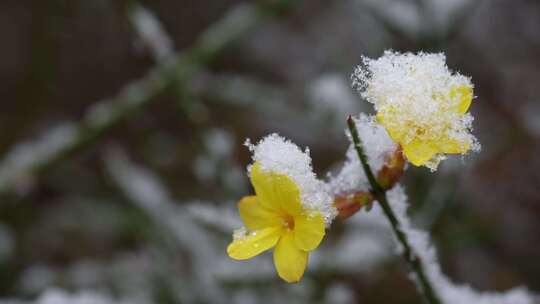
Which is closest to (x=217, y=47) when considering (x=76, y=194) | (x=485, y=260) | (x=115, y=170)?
(x=115, y=170)

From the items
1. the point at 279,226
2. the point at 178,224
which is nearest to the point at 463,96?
the point at 279,226

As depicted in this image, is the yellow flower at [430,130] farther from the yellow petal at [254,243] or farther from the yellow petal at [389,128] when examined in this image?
the yellow petal at [254,243]

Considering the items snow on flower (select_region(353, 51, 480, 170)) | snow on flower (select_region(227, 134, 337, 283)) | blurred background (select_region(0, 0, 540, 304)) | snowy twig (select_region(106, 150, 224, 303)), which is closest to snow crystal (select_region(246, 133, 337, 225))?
snow on flower (select_region(227, 134, 337, 283))

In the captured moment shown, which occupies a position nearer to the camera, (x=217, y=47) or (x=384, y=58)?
(x=384, y=58)

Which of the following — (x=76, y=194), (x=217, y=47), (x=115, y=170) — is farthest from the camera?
(x=76, y=194)

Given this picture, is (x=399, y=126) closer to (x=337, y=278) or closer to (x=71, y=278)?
(x=71, y=278)

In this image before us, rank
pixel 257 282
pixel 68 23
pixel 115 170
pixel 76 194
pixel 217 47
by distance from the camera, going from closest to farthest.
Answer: pixel 257 282
pixel 217 47
pixel 115 170
pixel 76 194
pixel 68 23

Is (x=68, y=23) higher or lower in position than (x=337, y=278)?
higher
